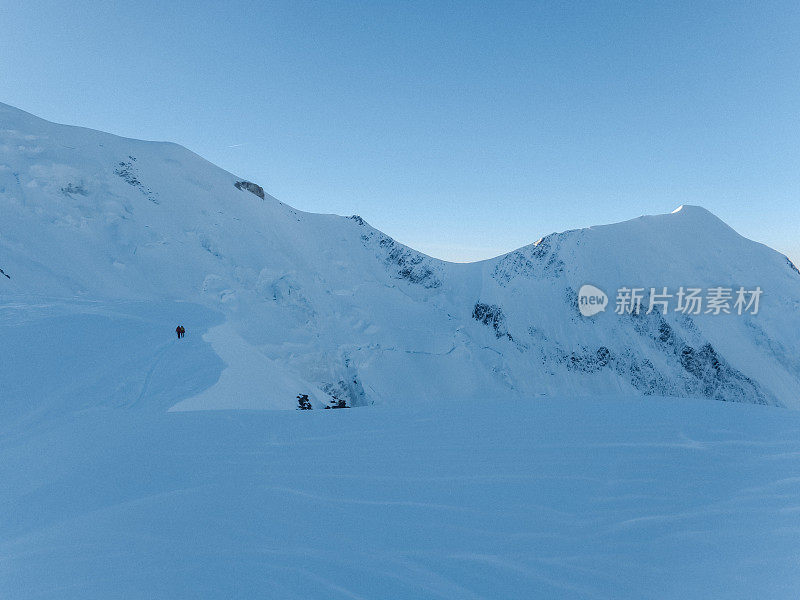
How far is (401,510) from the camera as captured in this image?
12.1 ft

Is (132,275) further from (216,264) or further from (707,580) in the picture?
(707,580)

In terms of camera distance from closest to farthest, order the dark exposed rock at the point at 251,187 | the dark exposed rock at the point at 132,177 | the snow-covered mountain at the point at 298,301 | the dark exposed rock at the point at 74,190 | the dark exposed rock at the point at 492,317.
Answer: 1. the snow-covered mountain at the point at 298,301
2. the dark exposed rock at the point at 74,190
3. the dark exposed rock at the point at 132,177
4. the dark exposed rock at the point at 251,187
5. the dark exposed rock at the point at 492,317

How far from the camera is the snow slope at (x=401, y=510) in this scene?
279cm

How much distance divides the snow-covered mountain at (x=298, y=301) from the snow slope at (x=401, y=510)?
374cm

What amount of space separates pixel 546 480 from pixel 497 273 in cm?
9289

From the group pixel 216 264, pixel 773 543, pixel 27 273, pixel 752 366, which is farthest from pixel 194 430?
pixel 752 366

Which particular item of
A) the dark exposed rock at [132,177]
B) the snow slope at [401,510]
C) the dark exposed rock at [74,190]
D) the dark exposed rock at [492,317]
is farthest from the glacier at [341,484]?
the dark exposed rock at [492,317]

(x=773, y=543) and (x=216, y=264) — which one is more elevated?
(x=216, y=264)

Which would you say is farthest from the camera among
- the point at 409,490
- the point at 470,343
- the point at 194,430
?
the point at 470,343

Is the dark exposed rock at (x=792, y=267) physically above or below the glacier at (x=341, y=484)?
above

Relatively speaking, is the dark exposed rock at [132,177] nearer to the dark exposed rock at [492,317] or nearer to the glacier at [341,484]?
the glacier at [341,484]

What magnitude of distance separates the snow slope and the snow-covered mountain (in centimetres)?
374

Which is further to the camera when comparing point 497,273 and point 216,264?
point 497,273

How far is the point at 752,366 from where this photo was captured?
8038 cm
